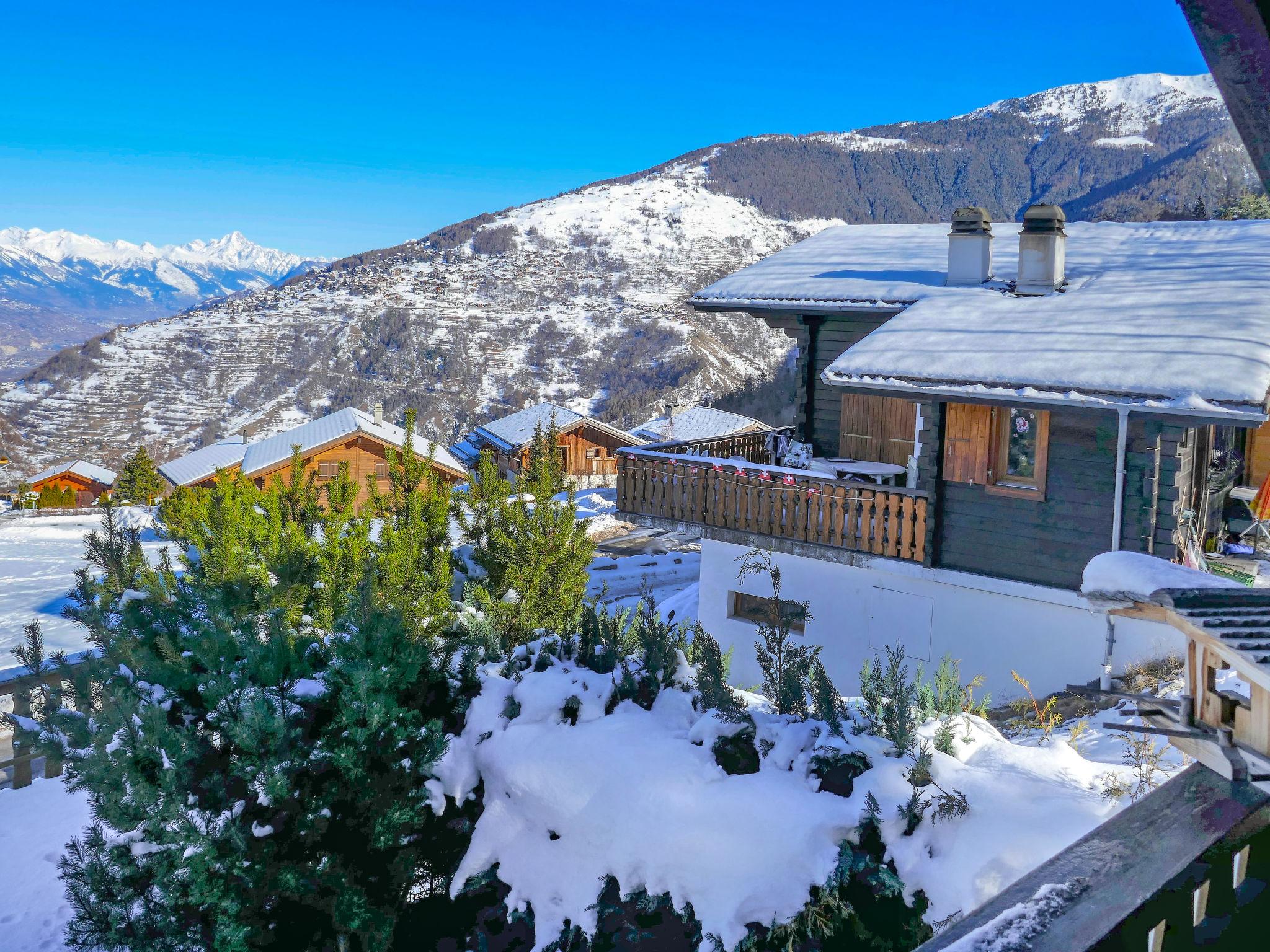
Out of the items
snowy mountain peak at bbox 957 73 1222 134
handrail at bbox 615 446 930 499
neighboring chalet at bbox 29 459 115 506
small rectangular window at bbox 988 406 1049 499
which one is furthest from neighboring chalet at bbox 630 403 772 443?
snowy mountain peak at bbox 957 73 1222 134

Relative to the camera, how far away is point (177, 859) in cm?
459

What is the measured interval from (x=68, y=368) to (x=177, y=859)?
613ft

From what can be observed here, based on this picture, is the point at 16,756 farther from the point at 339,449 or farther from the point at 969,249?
the point at 339,449

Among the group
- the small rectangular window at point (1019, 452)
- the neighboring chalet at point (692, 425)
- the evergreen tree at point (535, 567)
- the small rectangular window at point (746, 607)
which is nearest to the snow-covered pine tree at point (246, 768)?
the evergreen tree at point (535, 567)

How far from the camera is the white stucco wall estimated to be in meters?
9.64

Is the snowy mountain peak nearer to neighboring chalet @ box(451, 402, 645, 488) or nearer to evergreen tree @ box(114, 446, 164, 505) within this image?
neighboring chalet @ box(451, 402, 645, 488)

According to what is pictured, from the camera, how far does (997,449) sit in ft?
33.3

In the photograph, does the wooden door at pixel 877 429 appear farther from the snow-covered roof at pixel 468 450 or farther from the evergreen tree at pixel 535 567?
the snow-covered roof at pixel 468 450

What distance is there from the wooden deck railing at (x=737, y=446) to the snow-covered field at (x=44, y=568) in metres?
7.49

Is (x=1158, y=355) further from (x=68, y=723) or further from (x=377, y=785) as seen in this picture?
(x=68, y=723)

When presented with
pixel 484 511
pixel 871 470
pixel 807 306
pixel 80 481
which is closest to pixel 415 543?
pixel 484 511

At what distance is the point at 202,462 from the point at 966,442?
4575 centimetres

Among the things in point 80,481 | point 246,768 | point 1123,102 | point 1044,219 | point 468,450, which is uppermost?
point 1123,102

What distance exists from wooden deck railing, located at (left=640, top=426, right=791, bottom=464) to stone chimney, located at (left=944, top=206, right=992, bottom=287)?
332 centimetres
